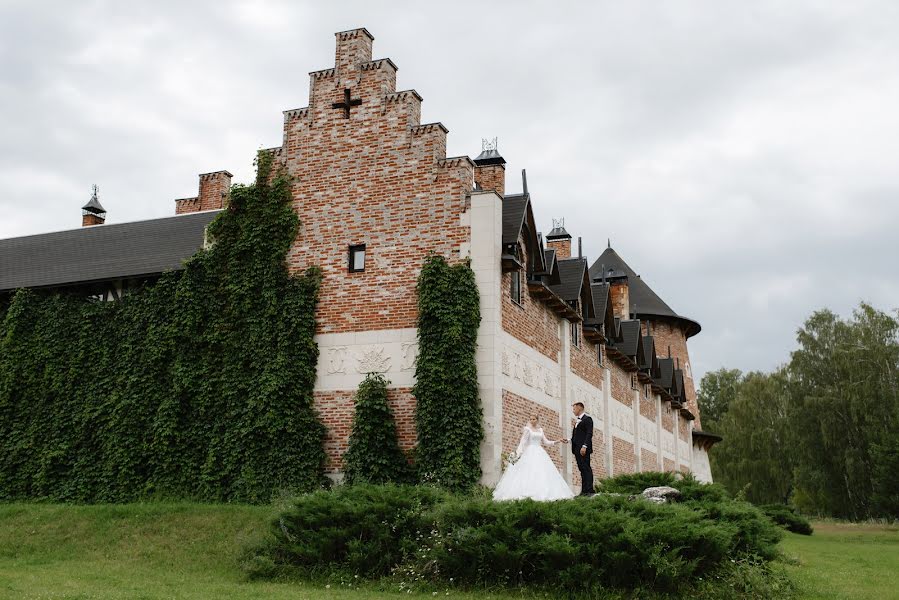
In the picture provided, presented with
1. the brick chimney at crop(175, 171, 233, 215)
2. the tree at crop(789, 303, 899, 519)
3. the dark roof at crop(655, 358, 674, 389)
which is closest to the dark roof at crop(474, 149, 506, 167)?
the brick chimney at crop(175, 171, 233, 215)

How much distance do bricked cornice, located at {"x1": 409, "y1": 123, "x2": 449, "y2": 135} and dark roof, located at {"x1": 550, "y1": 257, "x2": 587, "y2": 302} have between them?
7156mm

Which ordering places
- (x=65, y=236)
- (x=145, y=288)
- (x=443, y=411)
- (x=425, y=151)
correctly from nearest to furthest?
(x=443, y=411) < (x=425, y=151) < (x=145, y=288) < (x=65, y=236)

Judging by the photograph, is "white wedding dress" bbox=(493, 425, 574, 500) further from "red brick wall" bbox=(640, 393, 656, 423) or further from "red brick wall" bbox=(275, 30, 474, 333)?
"red brick wall" bbox=(640, 393, 656, 423)

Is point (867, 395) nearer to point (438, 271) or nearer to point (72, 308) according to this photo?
point (438, 271)

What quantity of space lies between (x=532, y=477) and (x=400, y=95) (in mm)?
9748

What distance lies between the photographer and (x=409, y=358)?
64.6 feet

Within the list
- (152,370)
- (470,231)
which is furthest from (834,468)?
(152,370)

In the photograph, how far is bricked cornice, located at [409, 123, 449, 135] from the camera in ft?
67.8

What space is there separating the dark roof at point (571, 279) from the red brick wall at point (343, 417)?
801 cm

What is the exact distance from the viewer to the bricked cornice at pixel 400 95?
21058 millimetres

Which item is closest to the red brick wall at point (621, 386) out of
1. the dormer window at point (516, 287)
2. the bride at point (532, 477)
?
the dormer window at point (516, 287)

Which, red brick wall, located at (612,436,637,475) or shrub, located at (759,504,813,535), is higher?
red brick wall, located at (612,436,637,475)

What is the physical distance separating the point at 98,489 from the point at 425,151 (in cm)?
1106

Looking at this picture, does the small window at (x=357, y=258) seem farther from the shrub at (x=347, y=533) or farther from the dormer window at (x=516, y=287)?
the shrub at (x=347, y=533)
